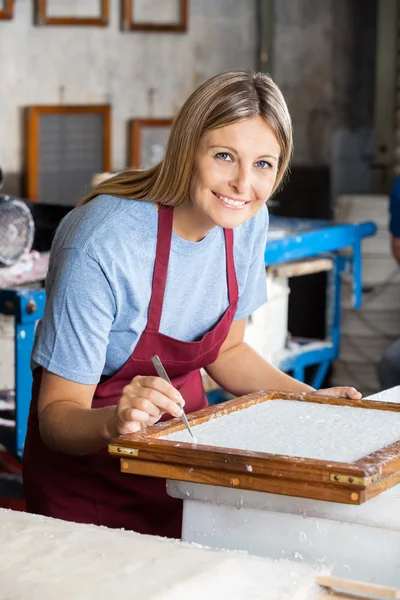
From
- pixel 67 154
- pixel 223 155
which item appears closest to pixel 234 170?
pixel 223 155

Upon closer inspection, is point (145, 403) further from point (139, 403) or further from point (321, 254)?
point (321, 254)

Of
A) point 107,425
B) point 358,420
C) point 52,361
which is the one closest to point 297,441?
point 358,420

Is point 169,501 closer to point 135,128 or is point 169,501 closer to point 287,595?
point 287,595

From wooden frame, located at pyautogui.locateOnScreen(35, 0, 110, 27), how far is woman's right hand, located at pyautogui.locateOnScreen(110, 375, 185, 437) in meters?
3.43

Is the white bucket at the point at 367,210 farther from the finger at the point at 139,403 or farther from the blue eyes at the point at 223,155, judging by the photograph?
the finger at the point at 139,403

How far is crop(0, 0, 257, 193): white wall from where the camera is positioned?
4727mm

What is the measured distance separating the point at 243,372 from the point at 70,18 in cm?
305

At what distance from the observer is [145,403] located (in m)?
1.62

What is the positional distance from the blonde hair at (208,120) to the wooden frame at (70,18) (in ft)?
9.74

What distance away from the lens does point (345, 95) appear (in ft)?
20.2

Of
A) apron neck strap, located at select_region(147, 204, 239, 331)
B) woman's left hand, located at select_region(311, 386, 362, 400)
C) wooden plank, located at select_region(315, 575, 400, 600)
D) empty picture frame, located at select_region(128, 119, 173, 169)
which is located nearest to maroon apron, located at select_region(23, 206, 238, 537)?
apron neck strap, located at select_region(147, 204, 239, 331)

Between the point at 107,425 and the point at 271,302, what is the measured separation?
2215 millimetres

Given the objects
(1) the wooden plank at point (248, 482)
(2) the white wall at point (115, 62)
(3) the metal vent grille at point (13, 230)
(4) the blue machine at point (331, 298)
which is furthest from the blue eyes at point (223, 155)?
(2) the white wall at point (115, 62)

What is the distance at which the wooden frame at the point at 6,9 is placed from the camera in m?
4.59
